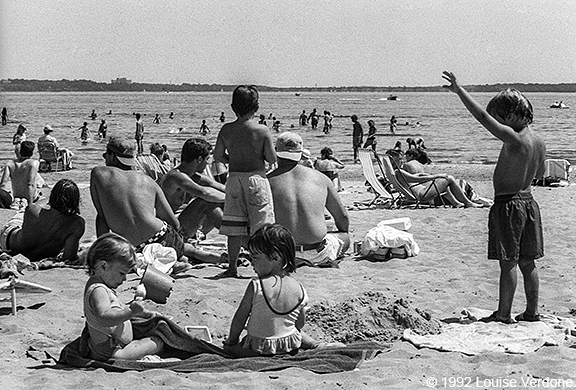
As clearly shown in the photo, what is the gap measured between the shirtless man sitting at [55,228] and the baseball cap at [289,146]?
5.22 ft

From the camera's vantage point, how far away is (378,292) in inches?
200

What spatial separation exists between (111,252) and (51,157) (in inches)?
530

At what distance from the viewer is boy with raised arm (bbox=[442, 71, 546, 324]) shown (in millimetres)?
4332

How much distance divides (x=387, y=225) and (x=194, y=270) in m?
2.00

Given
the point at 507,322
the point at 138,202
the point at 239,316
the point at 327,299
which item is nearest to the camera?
the point at 239,316

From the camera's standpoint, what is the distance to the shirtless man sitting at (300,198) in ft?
18.4

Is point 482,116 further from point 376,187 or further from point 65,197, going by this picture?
point 376,187

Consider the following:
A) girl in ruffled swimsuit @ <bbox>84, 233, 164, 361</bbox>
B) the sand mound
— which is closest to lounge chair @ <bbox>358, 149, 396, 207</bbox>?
the sand mound

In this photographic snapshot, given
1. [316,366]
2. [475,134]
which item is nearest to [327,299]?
[316,366]

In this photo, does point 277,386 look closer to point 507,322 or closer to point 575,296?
point 507,322

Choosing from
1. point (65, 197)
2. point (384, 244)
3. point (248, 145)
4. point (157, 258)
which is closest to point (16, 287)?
point (157, 258)

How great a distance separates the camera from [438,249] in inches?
271

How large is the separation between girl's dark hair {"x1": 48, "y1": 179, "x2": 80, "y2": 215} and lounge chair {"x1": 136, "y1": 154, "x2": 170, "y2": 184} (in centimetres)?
395

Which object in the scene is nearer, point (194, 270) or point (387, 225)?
point (194, 270)
